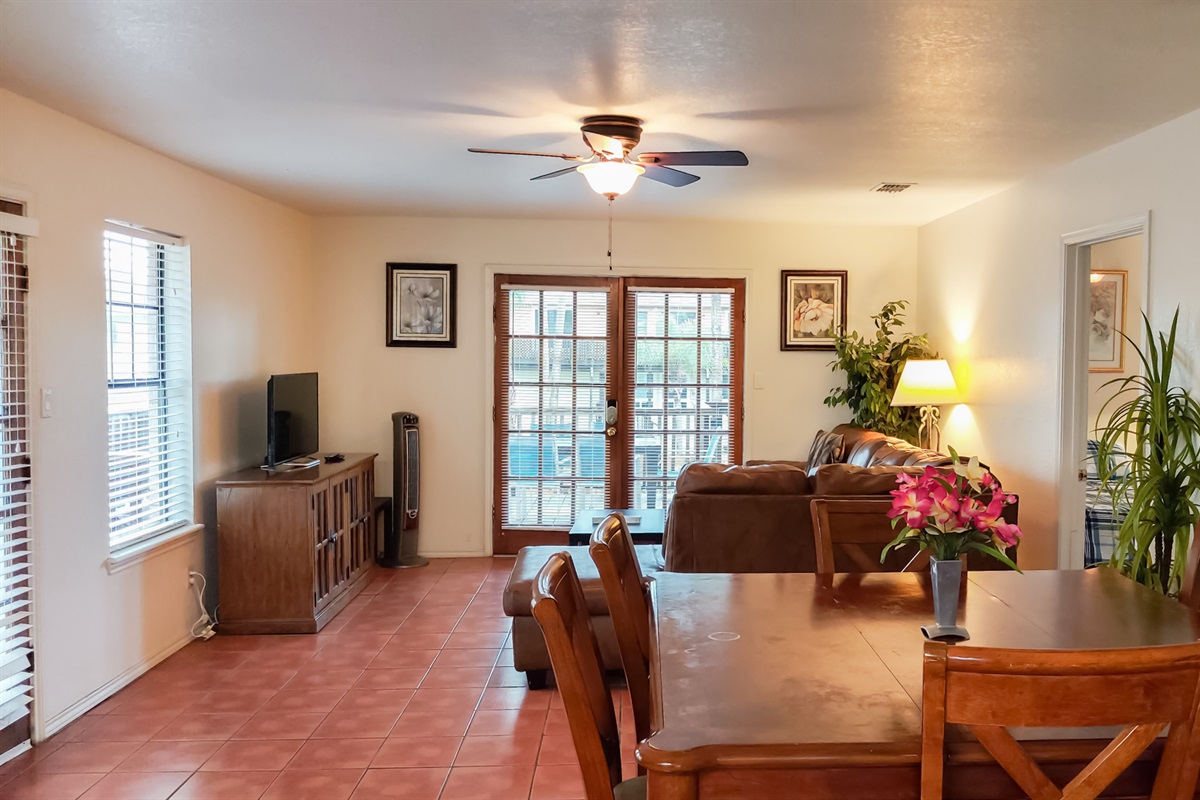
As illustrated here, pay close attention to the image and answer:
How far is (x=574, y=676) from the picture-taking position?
1.48m

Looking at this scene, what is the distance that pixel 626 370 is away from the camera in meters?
6.39

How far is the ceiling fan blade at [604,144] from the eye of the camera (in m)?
3.48

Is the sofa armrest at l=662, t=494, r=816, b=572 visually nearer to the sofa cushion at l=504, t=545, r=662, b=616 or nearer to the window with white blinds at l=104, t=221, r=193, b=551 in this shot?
the sofa cushion at l=504, t=545, r=662, b=616

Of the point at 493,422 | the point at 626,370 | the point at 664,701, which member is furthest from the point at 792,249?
the point at 664,701

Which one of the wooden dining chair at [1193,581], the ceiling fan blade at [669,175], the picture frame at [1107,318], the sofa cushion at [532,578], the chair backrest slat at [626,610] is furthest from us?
the picture frame at [1107,318]

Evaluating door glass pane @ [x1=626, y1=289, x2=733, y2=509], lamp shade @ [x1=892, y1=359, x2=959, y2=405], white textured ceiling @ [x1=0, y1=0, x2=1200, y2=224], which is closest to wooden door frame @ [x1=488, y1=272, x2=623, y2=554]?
door glass pane @ [x1=626, y1=289, x2=733, y2=509]

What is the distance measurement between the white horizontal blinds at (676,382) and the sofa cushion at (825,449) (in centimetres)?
60

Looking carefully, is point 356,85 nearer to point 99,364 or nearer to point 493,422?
point 99,364

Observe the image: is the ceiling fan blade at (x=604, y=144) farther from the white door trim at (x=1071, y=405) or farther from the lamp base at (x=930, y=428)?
the lamp base at (x=930, y=428)

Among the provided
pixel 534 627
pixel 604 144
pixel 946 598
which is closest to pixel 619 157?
pixel 604 144

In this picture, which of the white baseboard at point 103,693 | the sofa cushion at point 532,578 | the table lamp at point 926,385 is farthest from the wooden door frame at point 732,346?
the white baseboard at point 103,693

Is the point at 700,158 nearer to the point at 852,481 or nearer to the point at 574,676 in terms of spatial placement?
the point at 852,481

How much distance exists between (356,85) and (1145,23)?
8.12ft

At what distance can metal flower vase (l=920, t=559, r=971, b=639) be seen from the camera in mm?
1940
